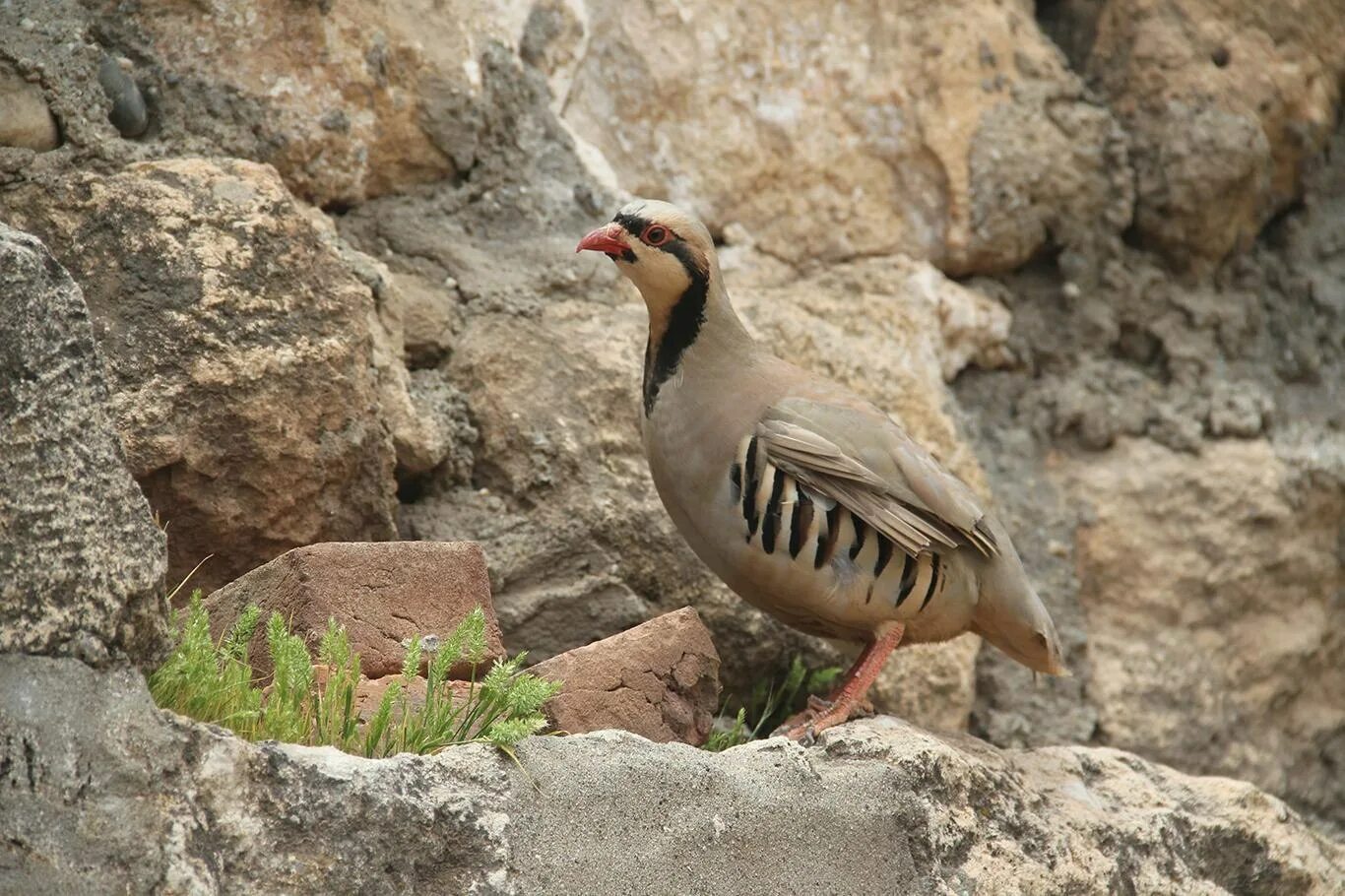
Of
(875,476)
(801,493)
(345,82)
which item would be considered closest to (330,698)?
(801,493)

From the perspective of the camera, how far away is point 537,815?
2645mm

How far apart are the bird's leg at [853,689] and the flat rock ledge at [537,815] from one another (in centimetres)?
25

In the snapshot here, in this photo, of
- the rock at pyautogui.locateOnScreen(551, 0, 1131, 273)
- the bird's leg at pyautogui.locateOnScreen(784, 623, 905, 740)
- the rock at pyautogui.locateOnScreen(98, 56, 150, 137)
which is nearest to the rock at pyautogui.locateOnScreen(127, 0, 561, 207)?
the rock at pyautogui.locateOnScreen(98, 56, 150, 137)

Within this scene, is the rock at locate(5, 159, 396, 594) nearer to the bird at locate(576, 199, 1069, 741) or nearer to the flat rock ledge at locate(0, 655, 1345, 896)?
the bird at locate(576, 199, 1069, 741)

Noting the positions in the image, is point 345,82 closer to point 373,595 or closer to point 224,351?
point 224,351

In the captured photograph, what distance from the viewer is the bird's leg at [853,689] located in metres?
3.62

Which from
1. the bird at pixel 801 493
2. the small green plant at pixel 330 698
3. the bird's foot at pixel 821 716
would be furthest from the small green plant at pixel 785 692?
the small green plant at pixel 330 698

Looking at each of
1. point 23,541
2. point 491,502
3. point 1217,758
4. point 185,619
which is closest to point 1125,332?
point 1217,758

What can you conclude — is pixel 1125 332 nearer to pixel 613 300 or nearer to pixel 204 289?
pixel 613 300

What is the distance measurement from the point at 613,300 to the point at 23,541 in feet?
7.86

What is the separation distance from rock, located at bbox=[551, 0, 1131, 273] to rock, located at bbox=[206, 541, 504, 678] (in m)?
1.73

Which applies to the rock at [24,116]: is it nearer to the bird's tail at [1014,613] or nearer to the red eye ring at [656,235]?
the red eye ring at [656,235]

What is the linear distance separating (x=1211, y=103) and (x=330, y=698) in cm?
380

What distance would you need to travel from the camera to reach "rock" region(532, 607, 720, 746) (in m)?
3.33
